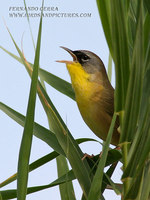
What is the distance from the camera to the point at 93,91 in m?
2.58

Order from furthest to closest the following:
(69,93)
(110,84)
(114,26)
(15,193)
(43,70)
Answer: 1. (110,84)
2. (69,93)
3. (43,70)
4. (15,193)
5. (114,26)

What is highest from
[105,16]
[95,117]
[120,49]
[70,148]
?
[105,16]

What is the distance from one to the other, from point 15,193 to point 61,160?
1.53ft

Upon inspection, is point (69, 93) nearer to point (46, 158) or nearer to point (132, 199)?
point (46, 158)

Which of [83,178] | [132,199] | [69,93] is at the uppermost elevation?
[69,93]

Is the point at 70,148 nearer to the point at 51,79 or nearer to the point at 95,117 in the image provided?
the point at 51,79

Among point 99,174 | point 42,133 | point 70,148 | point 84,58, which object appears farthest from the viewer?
point 84,58

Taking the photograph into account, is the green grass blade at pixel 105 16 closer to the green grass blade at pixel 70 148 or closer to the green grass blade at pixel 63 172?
the green grass blade at pixel 70 148

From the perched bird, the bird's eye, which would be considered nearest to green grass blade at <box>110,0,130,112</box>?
the perched bird

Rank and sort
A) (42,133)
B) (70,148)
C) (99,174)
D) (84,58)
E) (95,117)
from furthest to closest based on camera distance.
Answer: (84,58), (95,117), (42,133), (70,148), (99,174)

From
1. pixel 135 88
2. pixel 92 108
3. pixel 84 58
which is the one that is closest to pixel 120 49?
pixel 135 88

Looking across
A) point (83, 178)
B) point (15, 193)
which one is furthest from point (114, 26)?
point (15, 193)

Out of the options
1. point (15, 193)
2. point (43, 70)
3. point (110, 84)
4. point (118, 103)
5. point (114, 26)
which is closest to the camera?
point (114, 26)

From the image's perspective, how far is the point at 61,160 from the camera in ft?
7.57
